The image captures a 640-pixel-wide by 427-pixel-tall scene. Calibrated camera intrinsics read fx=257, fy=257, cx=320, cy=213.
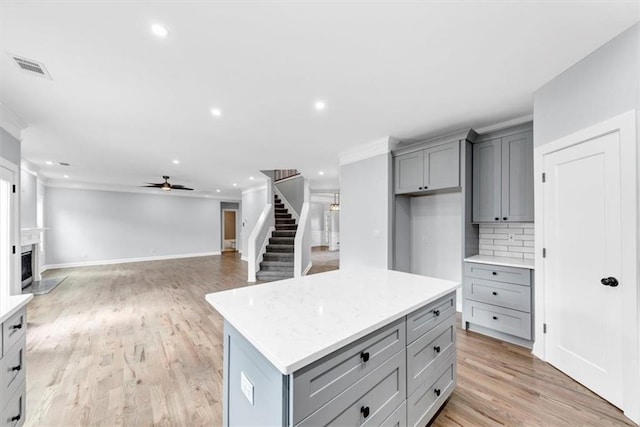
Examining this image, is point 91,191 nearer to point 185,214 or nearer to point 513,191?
point 185,214

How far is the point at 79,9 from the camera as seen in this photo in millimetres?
1488

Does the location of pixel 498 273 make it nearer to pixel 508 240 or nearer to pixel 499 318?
pixel 499 318

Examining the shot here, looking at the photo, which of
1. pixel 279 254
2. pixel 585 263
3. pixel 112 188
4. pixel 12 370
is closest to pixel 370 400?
pixel 12 370

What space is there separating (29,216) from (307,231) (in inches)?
242

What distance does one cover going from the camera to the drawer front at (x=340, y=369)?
899mm

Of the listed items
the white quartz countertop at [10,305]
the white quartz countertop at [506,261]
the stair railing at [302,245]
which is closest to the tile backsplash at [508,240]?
the white quartz countertop at [506,261]

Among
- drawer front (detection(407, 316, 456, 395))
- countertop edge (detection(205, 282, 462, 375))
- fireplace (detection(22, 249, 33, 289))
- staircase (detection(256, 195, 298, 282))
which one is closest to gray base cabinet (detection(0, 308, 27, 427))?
countertop edge (detection(205, 282, 462, 375))

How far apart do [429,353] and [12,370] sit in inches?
92.8

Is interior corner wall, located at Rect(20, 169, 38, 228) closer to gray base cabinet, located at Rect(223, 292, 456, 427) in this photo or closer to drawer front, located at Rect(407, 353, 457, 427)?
gray base cabinet, located at Rect(223, 292, 456, 427)

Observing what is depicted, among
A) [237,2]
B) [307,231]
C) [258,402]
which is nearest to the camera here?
[258,402]

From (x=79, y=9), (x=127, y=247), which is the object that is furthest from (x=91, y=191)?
(x=79, y=9)

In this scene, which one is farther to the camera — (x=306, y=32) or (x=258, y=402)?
(x=306, y=32)

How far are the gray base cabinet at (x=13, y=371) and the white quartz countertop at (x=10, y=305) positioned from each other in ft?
0.16

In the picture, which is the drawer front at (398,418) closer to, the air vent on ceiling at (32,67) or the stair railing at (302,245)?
the air vent on ceiling at (32,67)
